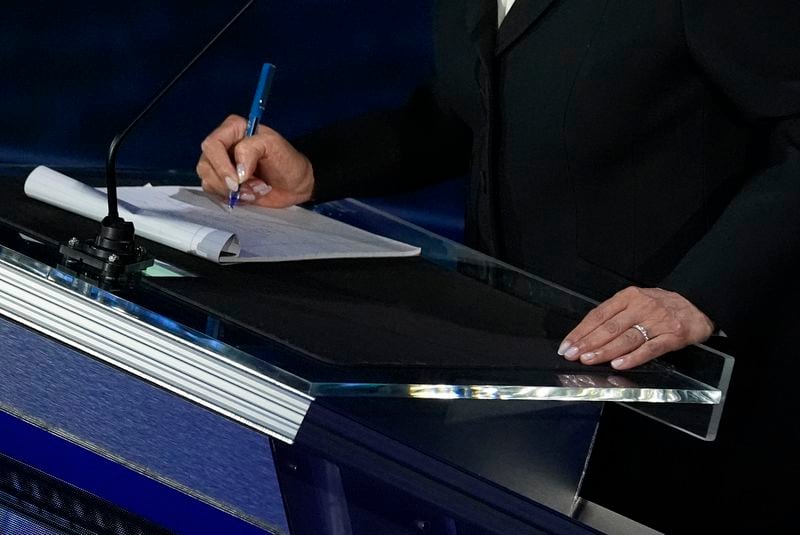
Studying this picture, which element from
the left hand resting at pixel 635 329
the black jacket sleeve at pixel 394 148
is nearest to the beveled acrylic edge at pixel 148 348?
the left hand resting at pixel 635 329

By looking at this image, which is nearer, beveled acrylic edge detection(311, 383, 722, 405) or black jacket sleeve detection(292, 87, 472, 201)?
beveled acrylic edge detection(311, 383, 722, 405)

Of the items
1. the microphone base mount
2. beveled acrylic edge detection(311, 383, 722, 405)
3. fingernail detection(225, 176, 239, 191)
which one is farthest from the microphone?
fingernail detection(225, 176, 239, 191)

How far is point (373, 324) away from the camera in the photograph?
1.10 meters

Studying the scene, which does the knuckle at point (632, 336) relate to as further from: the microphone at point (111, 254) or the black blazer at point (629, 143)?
the microphone at point (111, 254)

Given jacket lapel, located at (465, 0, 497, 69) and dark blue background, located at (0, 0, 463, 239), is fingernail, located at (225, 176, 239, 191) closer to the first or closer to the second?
jacket lapel, located at (465, 0, 497, 69)

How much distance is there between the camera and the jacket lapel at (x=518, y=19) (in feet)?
5.02

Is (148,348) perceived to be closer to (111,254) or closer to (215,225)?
(111,254)

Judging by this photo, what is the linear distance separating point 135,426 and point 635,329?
46cm

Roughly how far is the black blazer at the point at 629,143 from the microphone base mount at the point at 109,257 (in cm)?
54

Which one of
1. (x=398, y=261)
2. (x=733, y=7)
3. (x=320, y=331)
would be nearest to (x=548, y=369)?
(x=320, y=331)

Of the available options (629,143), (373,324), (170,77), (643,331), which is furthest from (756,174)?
(170,77)

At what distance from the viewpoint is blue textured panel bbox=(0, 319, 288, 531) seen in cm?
94

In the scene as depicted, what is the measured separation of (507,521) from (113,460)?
1.01 feet

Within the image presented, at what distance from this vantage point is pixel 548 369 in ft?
3.50
